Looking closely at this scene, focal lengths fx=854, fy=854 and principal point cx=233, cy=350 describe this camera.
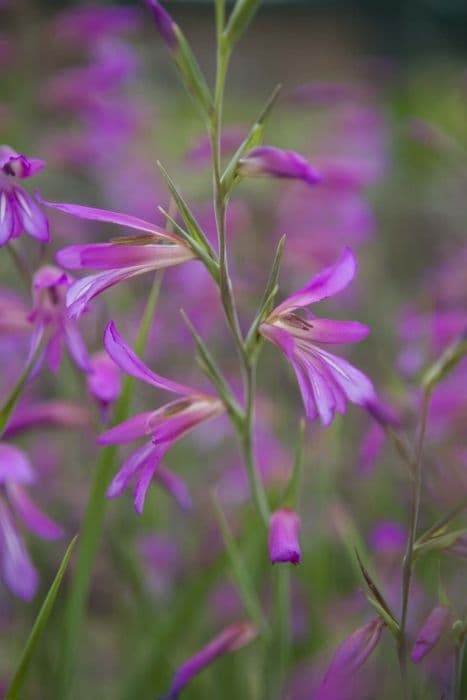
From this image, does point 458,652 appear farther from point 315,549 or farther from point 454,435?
point 315,549

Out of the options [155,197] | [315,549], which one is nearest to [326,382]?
[315,549]

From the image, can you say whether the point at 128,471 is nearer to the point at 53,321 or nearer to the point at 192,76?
the point at 53,321

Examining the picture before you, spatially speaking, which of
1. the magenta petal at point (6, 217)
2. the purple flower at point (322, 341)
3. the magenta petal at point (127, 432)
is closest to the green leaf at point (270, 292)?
the purple flower at point (322, 341)

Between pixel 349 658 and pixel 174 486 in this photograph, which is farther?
pixel 174 486

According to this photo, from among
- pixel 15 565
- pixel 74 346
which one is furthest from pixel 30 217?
pixel 15 565

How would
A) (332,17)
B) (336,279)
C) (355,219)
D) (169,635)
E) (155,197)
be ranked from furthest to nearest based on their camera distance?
(332,17) < (155,197) < (355,219) < (169,635) < (336,279)

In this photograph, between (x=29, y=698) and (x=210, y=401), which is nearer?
(x=210, y=401)
